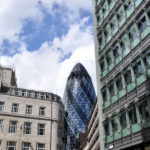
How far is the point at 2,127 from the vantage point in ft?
168

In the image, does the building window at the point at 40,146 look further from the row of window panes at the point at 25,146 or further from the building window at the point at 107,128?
the building window at the point at 107,128

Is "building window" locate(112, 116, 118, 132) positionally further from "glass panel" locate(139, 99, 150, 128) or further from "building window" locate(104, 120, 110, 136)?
"glass panel" locate(139, 99, 150, 128)

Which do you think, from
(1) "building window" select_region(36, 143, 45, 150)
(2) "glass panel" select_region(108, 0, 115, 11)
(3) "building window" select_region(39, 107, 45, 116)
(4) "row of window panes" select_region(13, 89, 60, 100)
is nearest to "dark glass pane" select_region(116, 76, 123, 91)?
(2) "glass panel" select_region(108, 0, 115, 11)

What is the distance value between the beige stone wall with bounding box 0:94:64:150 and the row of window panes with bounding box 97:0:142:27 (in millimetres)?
28966

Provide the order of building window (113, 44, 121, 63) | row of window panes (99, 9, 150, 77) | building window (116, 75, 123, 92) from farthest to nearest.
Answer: building window (113, 44, 121, 63) < building window (116, 75, 123, 92) < row of window panes (99, 9, 150, 77)

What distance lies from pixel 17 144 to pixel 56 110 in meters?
13.0

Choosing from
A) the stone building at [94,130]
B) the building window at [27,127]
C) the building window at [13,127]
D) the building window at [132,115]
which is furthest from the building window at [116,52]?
the building window at [13,127]

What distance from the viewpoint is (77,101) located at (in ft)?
553

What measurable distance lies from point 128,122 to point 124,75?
211 inches

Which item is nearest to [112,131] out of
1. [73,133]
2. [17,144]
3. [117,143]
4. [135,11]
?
[117,143]

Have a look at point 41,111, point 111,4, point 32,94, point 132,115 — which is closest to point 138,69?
point 132,115

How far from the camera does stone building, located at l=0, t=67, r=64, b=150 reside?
168 ft

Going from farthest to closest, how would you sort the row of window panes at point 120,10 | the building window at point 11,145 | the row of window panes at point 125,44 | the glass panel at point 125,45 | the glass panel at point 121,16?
1. the building window at point 11,145
2. the glass panel at point 121,16
3. the row of window panes at point 120,10
4. the glass panel at point 125,45
5. the row of window panes at point 125,44

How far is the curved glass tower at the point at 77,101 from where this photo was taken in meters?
162
